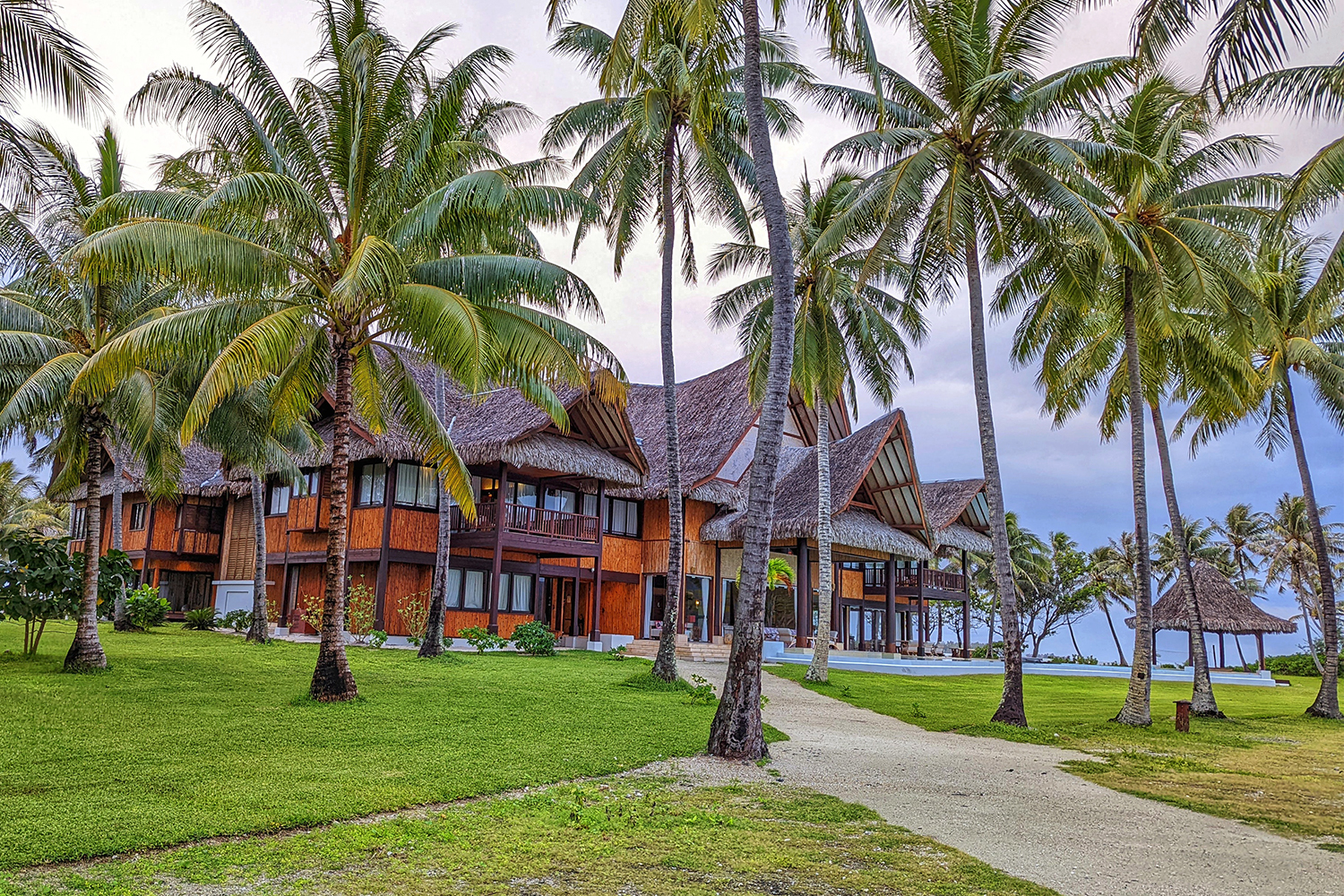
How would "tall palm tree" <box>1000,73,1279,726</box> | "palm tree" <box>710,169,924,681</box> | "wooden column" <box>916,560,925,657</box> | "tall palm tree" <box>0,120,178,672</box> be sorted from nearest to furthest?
"tall palm tree" <box>0,120,178,672</box>, "tall palm tree" <box>1000,73,1279,726</box>, "palm tree" <box>710,169,924,681</box>, "wooden column" <box>916,560,925,657</box>

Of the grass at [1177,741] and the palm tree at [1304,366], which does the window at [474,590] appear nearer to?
the grass at [1177,741]

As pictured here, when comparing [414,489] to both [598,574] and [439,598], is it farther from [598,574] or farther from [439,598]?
[439,598]

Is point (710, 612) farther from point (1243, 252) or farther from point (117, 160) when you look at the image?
point (117, 160)

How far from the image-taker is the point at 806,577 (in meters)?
25.8

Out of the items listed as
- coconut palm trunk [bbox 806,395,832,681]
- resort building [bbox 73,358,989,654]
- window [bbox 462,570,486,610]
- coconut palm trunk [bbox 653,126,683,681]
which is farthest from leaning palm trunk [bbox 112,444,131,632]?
coconut palm trunk [bbox 806,395,832,681]

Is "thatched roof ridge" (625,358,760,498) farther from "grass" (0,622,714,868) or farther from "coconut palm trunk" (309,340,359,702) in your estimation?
"coconut palm trunk" (309,340,359,702)

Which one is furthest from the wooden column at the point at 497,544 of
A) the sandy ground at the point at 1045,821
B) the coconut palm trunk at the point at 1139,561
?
the coconut palm trunk at the point at 1139,561

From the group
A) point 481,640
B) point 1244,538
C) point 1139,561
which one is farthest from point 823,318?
point 1244,538

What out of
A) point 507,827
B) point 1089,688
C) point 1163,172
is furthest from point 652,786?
point 1089,688

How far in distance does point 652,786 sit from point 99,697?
7.02m

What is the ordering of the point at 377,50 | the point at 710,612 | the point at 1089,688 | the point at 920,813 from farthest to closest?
the point at 710,612
the point at 1089,688
the point at 377,50
the point at 920,813

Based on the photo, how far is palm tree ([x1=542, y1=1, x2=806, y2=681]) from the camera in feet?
50.0

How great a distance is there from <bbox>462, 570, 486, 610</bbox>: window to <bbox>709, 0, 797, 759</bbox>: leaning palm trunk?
55.2 feet

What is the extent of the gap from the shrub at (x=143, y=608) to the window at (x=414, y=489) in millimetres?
6309
